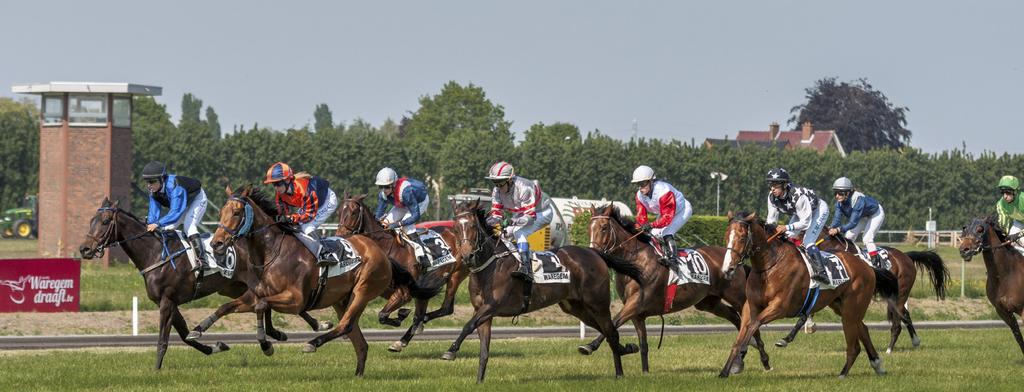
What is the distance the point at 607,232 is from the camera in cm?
1892

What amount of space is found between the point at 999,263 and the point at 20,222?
180 feet

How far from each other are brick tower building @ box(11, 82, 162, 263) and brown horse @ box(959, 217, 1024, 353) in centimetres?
2798

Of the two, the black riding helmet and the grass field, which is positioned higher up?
the black riding helmet

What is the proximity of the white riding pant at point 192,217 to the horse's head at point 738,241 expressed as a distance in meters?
6.57

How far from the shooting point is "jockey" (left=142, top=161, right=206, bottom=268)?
18547mm

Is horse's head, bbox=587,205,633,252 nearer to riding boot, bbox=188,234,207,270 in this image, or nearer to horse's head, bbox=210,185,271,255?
horse's head, bbox=210,185,271,255

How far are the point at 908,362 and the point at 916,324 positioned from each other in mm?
12727

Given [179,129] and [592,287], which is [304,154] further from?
[592,287]

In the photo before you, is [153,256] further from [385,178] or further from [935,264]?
[935,264]

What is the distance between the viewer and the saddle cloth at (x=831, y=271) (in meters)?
17.5

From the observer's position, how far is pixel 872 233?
2377cm

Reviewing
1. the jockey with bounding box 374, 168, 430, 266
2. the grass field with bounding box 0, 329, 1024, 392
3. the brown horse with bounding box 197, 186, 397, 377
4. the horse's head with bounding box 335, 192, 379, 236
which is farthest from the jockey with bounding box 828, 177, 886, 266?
the brown horse with bounding box 197, 186, 397, 377

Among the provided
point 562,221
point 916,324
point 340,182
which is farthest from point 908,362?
point 340,182

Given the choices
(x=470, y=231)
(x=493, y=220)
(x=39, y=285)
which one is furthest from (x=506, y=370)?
(x=39, y=285)
